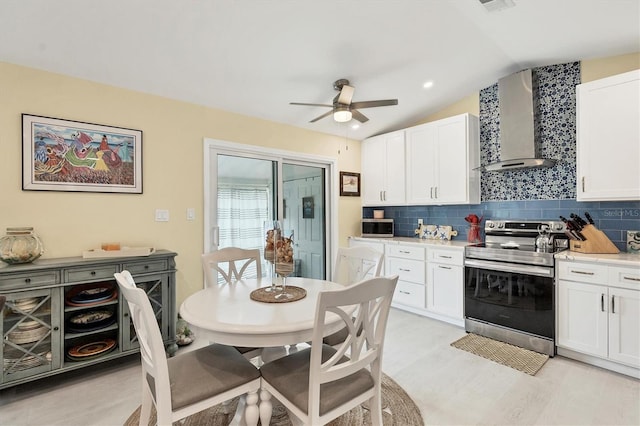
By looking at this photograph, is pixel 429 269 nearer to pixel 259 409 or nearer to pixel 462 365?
pixel 462 365

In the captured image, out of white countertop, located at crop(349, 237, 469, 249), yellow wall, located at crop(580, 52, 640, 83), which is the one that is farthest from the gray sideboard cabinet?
yellow wall, located at crop(580, 52, 640, 83)

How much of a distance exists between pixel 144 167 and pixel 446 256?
322cm

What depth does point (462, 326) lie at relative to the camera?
3.46 m

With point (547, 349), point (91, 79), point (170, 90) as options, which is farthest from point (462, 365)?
point (91, 79)

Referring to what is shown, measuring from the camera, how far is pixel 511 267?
118 inches

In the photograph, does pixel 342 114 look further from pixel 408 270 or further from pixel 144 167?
pixel 408 270

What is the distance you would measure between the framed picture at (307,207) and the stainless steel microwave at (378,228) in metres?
0.85

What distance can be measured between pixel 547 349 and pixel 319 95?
10.6 ft

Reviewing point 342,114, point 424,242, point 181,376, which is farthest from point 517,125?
point 181,376

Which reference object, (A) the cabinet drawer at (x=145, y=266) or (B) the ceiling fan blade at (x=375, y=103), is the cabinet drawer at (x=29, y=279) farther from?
(B) the ceiling fan blade at (x=375, y=103)

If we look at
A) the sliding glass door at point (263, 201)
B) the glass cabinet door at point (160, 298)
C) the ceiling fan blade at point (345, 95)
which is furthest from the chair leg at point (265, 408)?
the ceiling fan blade at point (345, 95)

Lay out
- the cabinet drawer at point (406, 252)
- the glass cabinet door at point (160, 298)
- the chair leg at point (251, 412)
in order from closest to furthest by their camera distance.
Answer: the chair leg at point (251, 412) → the glass cabinet door at point (160, 298) → the cabinet drawer at point (406, 252)

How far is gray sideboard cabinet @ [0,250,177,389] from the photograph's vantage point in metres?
2.13

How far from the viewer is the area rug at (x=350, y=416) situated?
A: 192 centimetres
